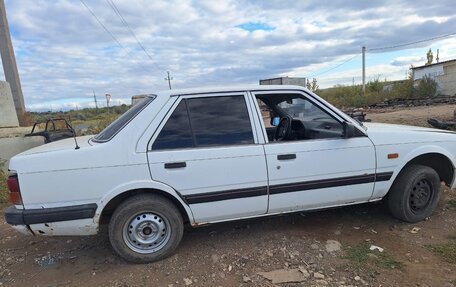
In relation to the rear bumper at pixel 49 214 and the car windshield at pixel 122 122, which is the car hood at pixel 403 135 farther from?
the rear bumper at pixel 49 214

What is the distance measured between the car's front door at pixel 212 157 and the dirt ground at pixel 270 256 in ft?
1.51

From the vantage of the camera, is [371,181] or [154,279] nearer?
[154,279]

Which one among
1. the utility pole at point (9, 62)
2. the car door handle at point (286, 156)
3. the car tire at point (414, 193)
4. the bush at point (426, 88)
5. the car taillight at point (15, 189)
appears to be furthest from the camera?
the bush at point (426, 88)

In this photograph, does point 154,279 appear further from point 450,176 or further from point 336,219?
point 450,176

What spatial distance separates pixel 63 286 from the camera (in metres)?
3.25

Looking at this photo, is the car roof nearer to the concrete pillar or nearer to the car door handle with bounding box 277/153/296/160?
the car door handle with bounding box 277/153/296/160

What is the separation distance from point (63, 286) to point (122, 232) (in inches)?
27.6

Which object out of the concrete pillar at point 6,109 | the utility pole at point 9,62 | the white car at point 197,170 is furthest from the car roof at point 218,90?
the utility pole at point 9,62

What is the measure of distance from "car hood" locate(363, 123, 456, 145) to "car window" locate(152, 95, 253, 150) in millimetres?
1506

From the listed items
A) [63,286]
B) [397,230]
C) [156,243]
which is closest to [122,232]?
[156,243]

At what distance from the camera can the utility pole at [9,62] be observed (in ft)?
34.3

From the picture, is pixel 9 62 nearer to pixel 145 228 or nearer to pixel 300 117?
pixel 145 228

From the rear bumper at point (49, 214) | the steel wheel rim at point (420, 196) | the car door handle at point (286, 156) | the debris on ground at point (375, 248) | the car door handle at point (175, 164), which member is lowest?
the debris on ground at point (375, 248)

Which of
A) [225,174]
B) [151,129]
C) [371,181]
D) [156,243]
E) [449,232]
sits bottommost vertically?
[449,232]
